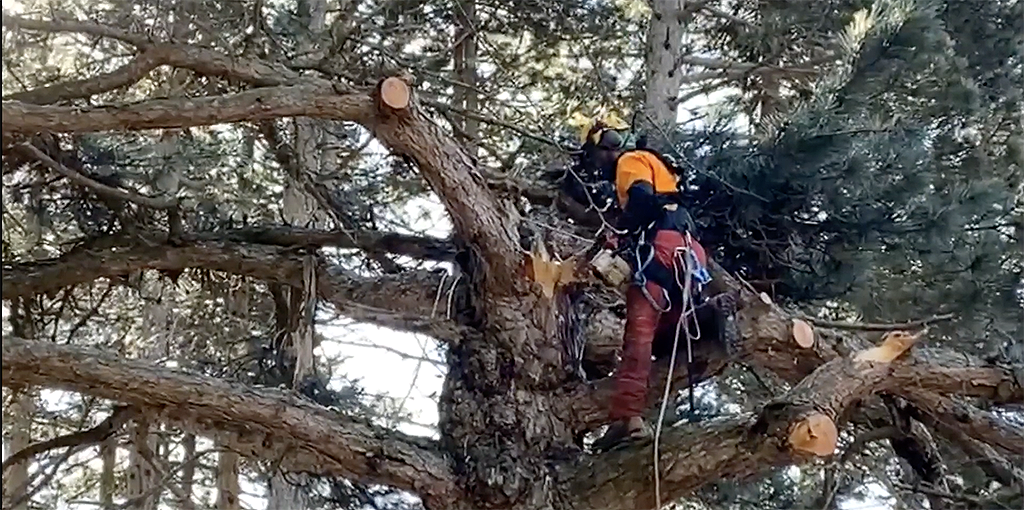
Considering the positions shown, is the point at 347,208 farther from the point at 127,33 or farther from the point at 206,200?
the point at 127,33

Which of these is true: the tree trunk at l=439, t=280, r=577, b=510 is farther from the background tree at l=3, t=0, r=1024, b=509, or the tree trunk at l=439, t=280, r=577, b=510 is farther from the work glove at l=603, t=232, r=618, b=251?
the work glove at l=603, t=232, r=618, b=251

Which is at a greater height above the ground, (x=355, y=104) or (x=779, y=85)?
(x=779, y=85)

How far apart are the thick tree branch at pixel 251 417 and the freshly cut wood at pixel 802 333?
154 cm

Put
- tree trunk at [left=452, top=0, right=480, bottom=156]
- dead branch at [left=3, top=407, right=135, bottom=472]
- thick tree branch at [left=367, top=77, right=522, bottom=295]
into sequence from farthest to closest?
tree trunk at [left=452, top=0, right=480, bottom=156], dead branch at [left=3, top=407, right=135, bottom=472], thick tree branch at [left=367, top=77, right=522, bottom=295]

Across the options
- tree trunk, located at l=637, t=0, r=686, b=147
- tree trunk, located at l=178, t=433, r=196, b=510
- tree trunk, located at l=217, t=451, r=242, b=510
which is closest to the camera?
tree trunk, located at l=637, t=0, r=686, b=147

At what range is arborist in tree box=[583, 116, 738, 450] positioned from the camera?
4.39m

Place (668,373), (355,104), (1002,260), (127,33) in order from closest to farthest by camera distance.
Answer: (355,104), (668,373), (127,33), (1002,260)

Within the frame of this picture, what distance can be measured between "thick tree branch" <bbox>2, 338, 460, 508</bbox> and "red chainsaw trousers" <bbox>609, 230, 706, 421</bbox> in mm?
772

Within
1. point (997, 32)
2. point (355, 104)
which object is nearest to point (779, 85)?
point (997, 32)

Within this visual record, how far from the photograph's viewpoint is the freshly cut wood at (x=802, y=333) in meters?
4.53

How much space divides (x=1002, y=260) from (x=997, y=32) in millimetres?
1888

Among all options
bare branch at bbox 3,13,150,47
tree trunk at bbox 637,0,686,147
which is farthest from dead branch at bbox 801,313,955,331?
bare branch at bbox 3,13,150,47

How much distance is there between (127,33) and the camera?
496 centimetres

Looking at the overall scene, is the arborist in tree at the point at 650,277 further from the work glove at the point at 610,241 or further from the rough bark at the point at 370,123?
the rough bark at the point at 370,123
